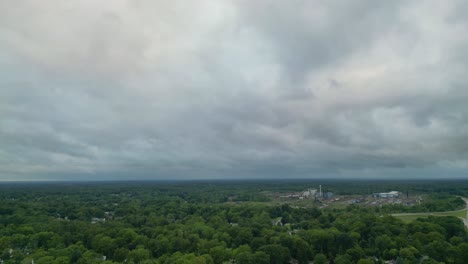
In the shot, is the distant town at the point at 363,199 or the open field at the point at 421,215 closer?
the open field at the point at 421,215

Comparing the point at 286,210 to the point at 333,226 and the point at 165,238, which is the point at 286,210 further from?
the point at 165,238

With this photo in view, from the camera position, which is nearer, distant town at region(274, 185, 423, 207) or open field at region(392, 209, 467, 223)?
open field at region(392, 209, 467, 223)

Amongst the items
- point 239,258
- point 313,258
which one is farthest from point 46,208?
point 313,258

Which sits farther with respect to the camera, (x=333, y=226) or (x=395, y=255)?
(x=333, y=226)

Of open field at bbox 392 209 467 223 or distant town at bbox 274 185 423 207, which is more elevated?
open field at bbox 392 209 467 223

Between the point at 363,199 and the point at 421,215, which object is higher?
the point at 421,215

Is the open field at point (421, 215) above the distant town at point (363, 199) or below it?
above

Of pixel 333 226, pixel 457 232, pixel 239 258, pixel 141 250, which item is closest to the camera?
pixel 239 258

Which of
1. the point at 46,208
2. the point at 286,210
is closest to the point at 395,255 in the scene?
the point at 286,210

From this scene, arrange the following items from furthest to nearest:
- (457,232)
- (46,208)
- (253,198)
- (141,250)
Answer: (253,198) → (46,208) → (457,232) → (141,250)

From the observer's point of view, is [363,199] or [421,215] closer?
[421,215]
